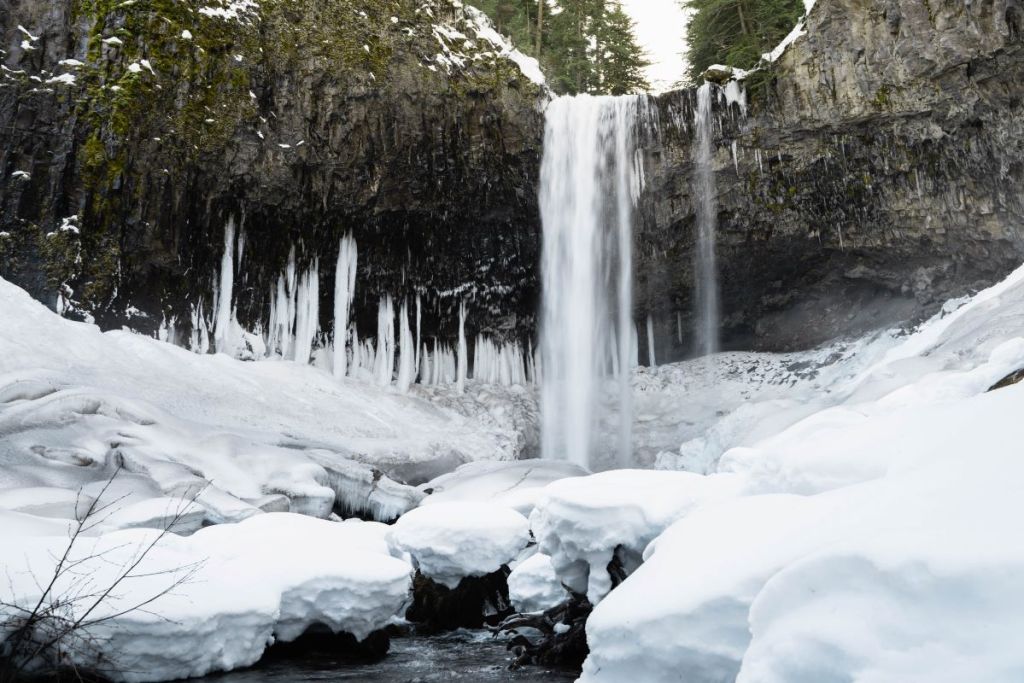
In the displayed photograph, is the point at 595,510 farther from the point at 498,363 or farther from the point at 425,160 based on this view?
the point at 498,363

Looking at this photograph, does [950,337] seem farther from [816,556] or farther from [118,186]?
[118,186]

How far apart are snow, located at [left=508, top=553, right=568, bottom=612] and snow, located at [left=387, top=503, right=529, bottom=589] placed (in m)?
0.53

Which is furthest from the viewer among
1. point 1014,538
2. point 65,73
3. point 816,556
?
point 65,73

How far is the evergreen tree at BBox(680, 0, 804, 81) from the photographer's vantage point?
982 inches

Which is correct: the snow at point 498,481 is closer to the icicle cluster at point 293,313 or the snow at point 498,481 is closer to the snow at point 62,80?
the icicle cluster at point 293,313

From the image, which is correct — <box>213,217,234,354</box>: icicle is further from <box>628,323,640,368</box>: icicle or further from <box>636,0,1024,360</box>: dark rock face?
<box>628,323,640,368</box>: icicle

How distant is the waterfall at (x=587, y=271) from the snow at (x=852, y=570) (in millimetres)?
18573

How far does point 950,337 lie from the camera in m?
16.4

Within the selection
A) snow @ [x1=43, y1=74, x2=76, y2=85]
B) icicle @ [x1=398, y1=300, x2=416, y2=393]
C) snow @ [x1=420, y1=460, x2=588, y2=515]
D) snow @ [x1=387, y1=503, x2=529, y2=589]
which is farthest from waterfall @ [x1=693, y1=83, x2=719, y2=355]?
snow @ [x1=43, y1=74, x2=76, y2=85]

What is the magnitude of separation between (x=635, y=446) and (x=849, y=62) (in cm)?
1280

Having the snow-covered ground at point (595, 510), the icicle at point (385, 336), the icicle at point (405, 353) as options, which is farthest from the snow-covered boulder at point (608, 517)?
the icicle at point (385, 336)

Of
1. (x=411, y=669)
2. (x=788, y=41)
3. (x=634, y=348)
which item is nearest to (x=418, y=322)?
(x=634, y=348)

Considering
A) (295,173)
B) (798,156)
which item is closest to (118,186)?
(295,173)

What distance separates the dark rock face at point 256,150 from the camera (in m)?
17.7
